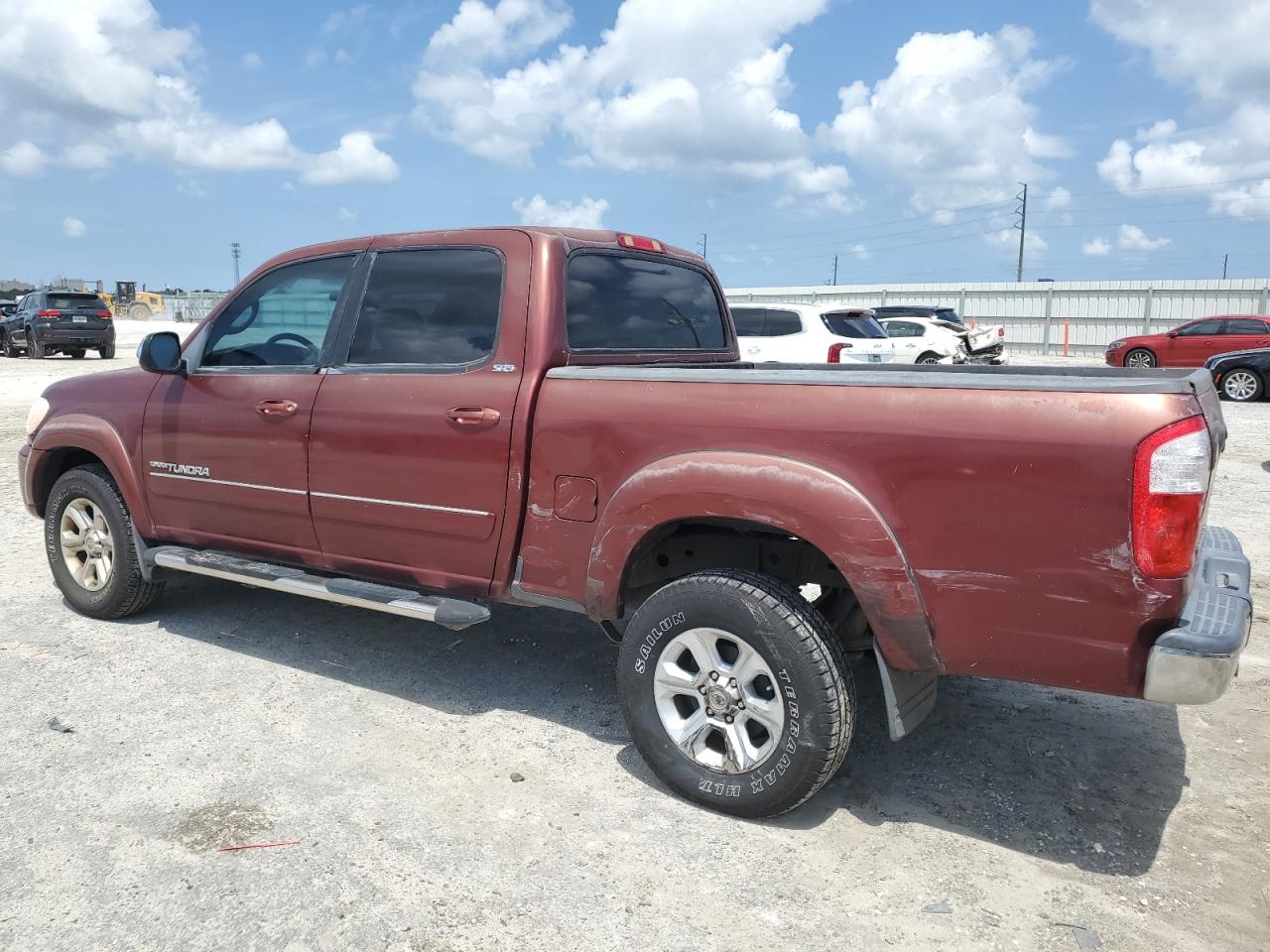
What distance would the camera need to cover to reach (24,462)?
5.37m

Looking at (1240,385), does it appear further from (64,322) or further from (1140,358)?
(64,322)

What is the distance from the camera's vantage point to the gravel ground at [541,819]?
2682mm

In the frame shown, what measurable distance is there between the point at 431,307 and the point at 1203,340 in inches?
815

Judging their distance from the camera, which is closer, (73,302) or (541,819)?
(541,819)

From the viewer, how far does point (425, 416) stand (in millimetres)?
3826

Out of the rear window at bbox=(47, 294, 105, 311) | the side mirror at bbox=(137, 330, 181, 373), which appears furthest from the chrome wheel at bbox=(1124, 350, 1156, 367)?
the rear window at bbox=(47, 294, 105, 311)

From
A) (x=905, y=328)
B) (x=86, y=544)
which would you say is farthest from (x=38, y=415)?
(x=905, y=328)

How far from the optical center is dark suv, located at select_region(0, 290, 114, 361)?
77.9ft

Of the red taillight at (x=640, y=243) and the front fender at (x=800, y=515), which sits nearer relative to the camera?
the front fender at (x=800, y=515)

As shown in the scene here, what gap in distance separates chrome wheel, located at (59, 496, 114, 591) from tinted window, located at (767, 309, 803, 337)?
9964mm

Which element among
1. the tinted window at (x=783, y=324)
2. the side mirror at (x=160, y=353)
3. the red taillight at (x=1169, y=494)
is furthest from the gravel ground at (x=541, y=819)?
the tinted window at (x=783, y=324)

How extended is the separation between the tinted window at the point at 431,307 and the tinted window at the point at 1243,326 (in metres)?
20.8

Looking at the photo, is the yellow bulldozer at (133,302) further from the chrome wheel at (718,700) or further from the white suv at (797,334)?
the chrome wheel at (718,700)

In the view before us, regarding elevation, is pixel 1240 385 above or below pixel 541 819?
above
